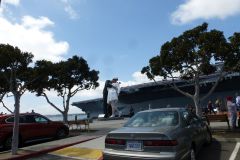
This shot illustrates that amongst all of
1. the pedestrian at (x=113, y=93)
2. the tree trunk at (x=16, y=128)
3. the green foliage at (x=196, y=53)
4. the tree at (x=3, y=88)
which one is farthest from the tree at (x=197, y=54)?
the pedestrian at (x=113, y=93)

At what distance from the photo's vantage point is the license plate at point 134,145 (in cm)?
672

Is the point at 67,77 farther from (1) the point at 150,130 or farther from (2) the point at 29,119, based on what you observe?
(1) the point at 150,130

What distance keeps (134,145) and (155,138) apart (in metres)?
0.47

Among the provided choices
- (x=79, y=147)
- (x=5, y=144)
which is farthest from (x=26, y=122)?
(x=79, y=147)

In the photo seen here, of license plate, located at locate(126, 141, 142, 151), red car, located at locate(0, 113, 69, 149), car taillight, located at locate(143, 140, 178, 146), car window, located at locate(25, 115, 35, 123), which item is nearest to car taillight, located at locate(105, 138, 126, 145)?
license plate, located at locate(126, 141, 142, 151)

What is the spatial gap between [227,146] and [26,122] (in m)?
8.65

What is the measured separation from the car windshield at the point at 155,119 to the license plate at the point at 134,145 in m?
0.84

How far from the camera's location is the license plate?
6.72 metres

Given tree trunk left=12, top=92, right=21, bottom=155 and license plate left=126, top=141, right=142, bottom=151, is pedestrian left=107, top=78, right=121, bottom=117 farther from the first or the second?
license plate left=126, top=141, right=142, bottom=151

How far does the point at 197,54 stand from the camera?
16.2m

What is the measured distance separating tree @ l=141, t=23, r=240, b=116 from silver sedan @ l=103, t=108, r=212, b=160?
27.2 ft

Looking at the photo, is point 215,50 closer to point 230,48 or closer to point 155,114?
point 230,48

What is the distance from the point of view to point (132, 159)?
261 inches

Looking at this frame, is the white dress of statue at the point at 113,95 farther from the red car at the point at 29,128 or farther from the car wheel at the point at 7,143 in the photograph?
the car wheel at the point at 7,143
